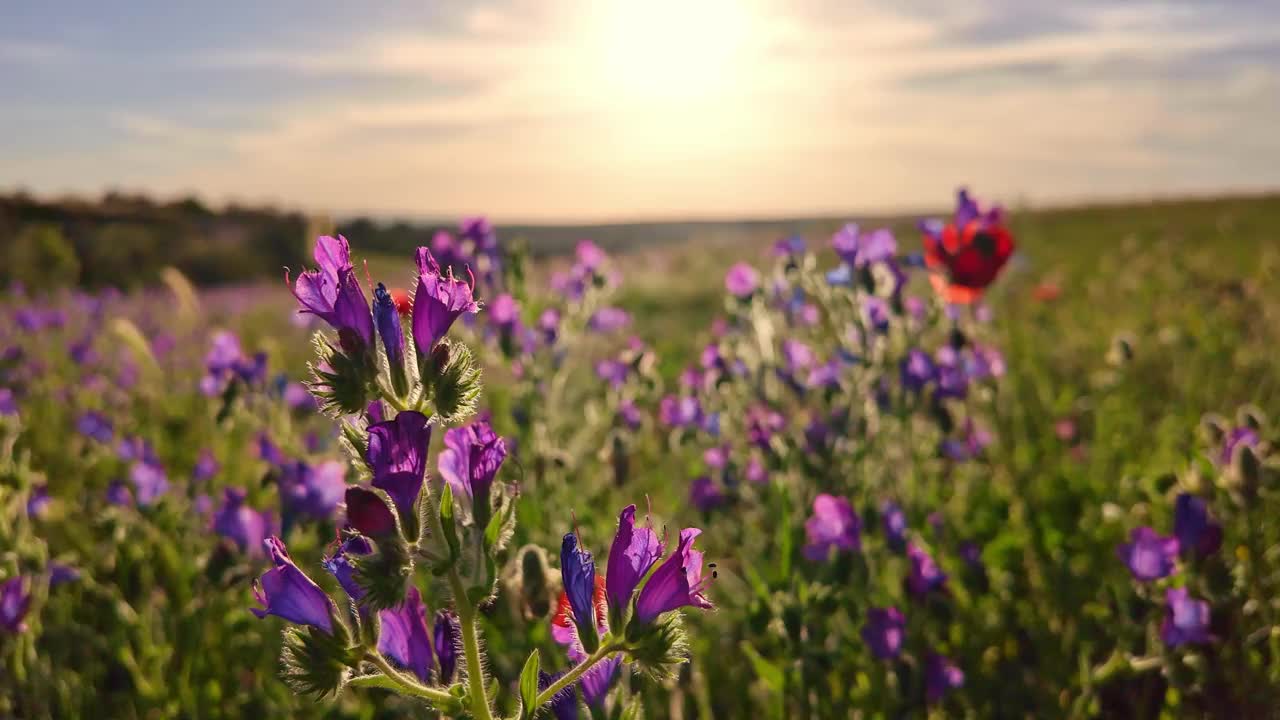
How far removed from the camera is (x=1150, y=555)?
2.65 meters

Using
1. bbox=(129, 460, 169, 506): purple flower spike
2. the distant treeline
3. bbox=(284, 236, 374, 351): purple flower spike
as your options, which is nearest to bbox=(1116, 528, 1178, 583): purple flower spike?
bbox=(284, 236, 374, 351): purple flower spike

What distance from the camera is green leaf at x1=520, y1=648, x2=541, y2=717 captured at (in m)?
1.30

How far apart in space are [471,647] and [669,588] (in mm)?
283

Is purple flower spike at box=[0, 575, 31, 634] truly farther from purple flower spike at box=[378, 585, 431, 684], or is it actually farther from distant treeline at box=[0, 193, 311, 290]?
distant treeline at box=[0, 193, 311, 290]

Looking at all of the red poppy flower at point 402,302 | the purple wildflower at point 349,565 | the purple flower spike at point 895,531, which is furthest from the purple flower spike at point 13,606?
the purple flower spike at point 895,531

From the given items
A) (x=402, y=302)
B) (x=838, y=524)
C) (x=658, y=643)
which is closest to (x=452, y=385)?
(x=658, y=643)

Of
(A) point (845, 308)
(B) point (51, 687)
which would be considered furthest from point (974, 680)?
(B) point (51, 687)

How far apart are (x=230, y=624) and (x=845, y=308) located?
2.51 m

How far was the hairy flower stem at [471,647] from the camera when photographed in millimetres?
1270

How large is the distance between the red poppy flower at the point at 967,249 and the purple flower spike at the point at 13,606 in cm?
336

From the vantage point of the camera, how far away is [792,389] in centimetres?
396

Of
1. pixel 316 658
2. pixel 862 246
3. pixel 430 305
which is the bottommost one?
pixel 316 658

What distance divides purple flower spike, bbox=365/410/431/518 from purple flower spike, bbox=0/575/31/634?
7.07 ft

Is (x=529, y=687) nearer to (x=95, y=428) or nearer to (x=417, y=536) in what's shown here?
(x=417, y=536)
